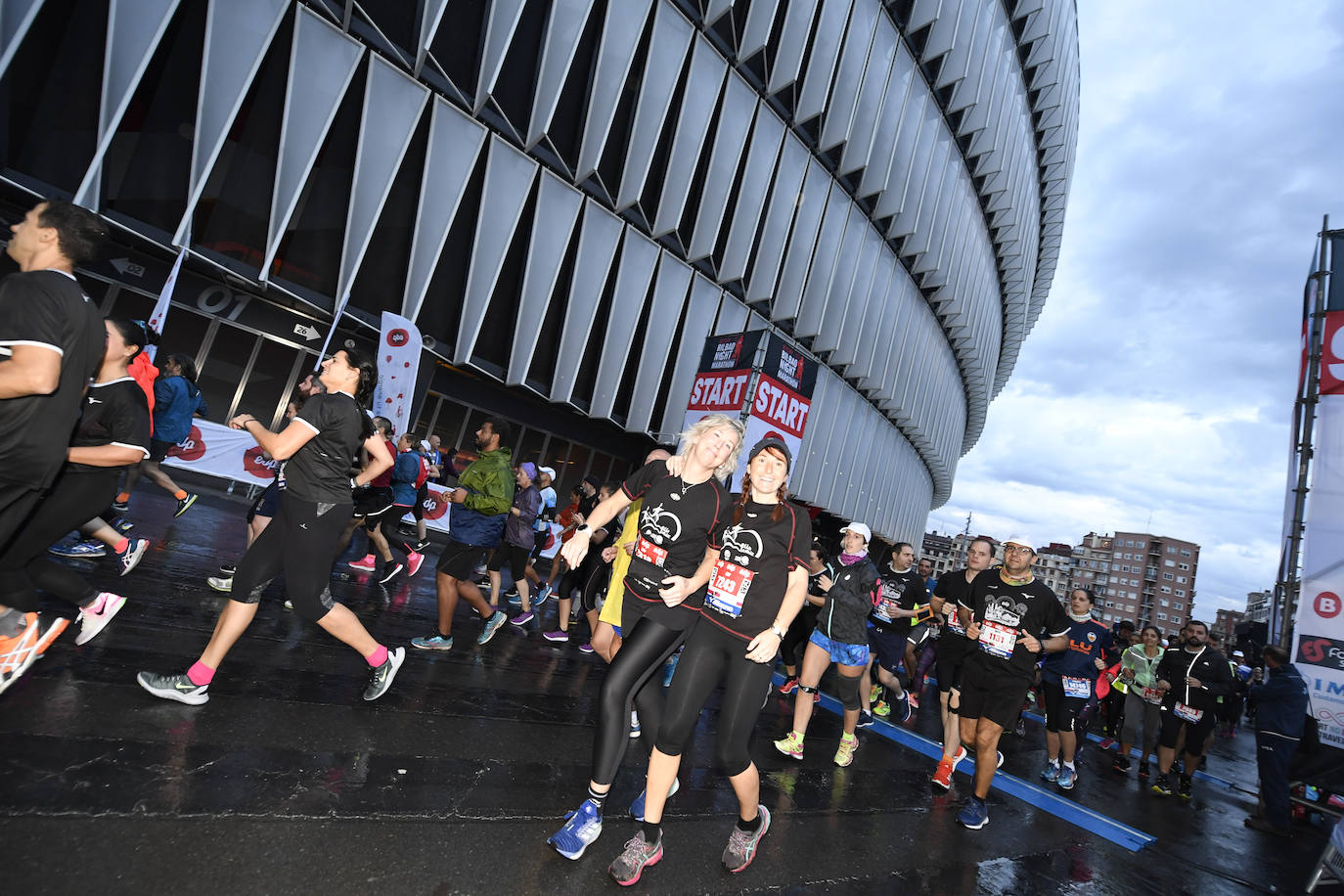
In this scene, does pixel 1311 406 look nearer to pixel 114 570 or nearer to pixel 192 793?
pixel 192 793

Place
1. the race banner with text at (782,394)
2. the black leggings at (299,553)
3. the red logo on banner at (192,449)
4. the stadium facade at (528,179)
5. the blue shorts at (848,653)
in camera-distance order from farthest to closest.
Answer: the stadium facade at (528,179) → the race banner with text at (782,394) → the red logo on banner at (192,449) → the blue shorts at (848,653) → the black leggings at (299,553)

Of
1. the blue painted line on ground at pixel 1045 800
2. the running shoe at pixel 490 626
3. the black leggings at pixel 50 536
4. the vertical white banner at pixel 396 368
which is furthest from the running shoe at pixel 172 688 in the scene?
the vertical white banner at pixel 396 368

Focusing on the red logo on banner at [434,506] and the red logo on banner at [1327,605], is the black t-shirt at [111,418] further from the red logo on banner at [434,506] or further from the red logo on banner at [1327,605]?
the red logo on banner at [1327,605]

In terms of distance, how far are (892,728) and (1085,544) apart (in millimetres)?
171490

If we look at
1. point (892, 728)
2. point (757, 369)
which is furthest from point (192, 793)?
point (757, 369)

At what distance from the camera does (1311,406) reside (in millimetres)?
8953

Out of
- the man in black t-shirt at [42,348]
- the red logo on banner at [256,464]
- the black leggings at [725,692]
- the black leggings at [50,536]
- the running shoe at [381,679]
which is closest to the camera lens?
the man in black t-shirt at [42,348]

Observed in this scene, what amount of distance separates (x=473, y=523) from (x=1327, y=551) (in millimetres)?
10421

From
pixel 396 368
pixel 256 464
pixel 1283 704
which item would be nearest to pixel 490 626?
pixel 396 368

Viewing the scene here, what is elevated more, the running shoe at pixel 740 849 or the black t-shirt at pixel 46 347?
the black t-shirt at pixel 46 347

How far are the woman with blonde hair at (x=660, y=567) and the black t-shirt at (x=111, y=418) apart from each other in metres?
2.69

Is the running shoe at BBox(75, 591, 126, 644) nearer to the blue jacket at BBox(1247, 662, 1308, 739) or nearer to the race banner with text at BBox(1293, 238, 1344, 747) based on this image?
the blue jacket at BBox(1247, 662, 1308, 739)

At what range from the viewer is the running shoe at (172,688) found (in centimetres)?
329

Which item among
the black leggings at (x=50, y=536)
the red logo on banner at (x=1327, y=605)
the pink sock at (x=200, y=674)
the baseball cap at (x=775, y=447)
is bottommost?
the pink sock at (x=200, y=674)
